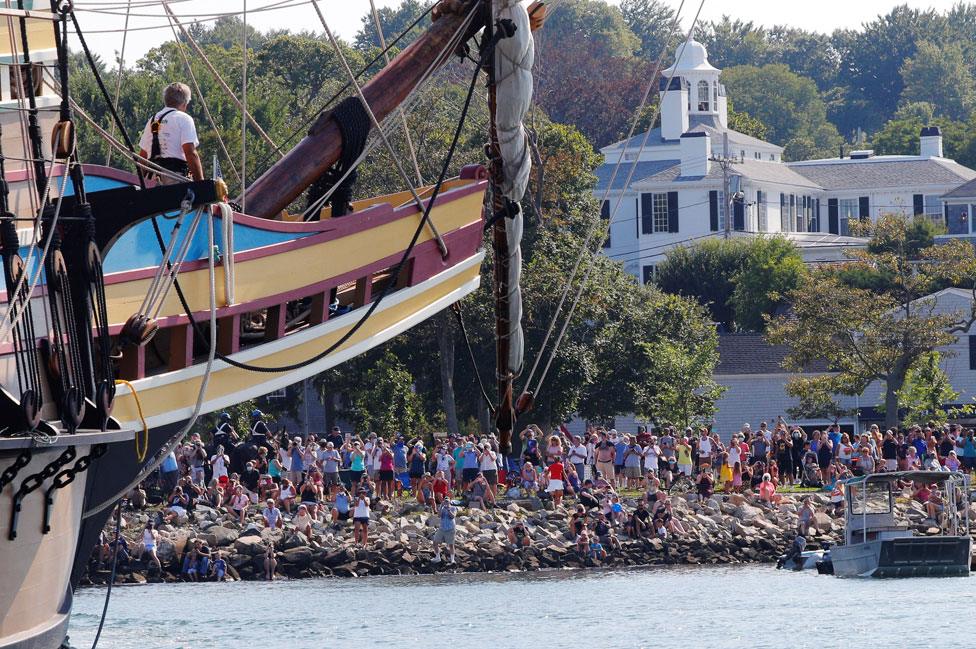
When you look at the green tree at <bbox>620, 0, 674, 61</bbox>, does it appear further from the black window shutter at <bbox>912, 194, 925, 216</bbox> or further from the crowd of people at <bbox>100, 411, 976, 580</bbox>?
the crowd of people at <bbox>100, 411, 976, 580</bbox>

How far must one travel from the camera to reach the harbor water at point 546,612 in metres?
28.7

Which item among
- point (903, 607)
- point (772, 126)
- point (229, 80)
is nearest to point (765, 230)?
point (229, 80)

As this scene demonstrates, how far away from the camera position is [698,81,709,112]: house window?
94.2 m

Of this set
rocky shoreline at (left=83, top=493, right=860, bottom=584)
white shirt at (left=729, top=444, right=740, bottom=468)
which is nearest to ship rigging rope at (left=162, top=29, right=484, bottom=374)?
rocky shoreline at (left=83, top=493, right=860, bottom=584)

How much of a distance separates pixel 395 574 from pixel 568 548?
3439 millimetres

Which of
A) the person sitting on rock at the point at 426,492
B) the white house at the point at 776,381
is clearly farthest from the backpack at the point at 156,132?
the white house at the point at 776,381

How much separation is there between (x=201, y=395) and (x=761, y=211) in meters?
68.5

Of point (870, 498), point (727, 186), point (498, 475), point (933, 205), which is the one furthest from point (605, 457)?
point (933, 205)

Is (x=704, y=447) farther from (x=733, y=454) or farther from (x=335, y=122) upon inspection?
(x=335, y=122)

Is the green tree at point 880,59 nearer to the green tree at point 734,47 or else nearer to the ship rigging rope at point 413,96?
the green tree at point 734,47

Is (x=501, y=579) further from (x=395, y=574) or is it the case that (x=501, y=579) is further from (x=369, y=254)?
(x=369, y=254)

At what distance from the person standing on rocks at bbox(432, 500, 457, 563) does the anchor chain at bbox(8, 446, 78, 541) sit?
2200 centimetres

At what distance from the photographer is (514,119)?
1861cm

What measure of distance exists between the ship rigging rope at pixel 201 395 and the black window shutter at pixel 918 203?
7767cm
